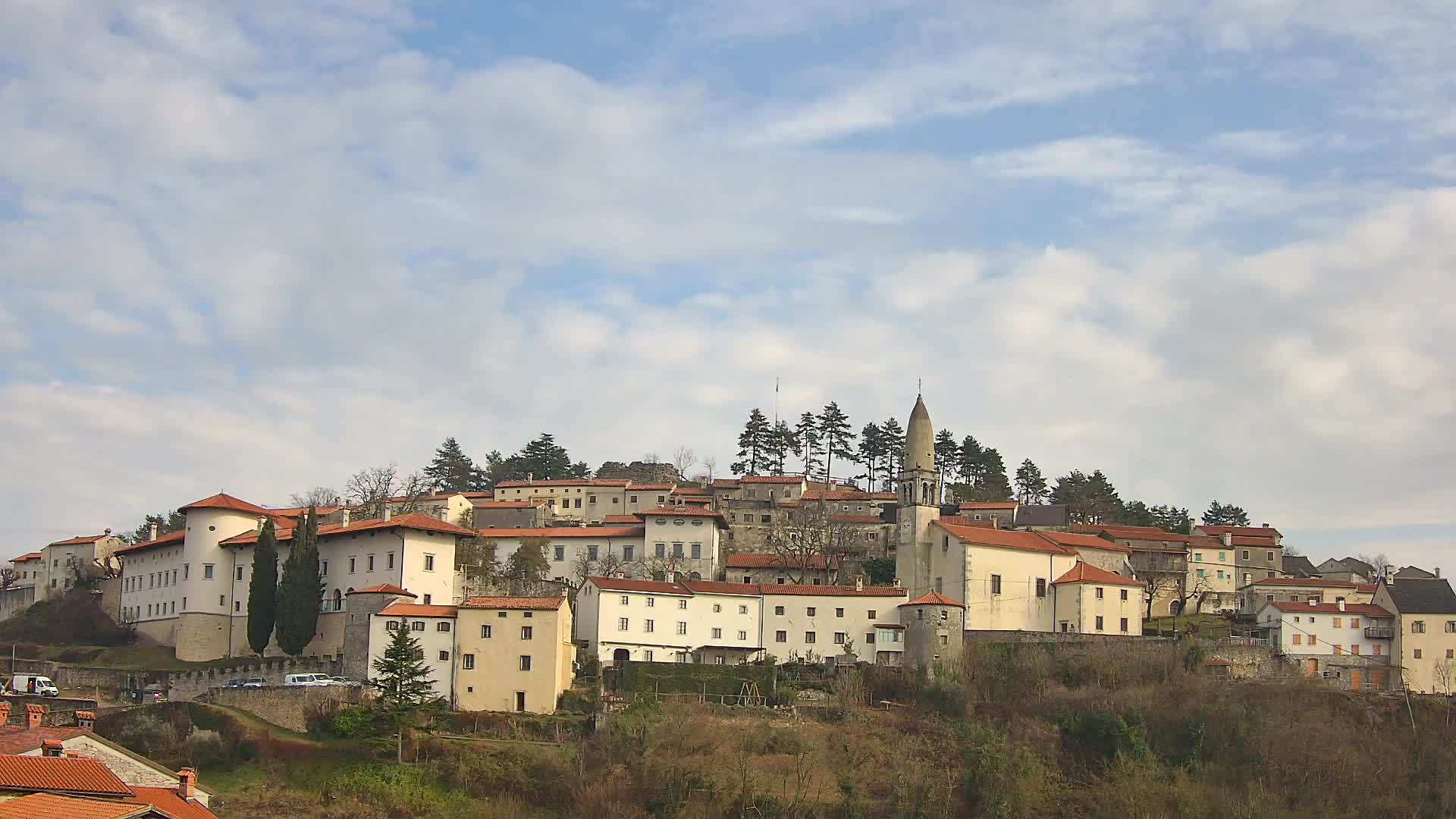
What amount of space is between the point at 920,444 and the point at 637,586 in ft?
61.4

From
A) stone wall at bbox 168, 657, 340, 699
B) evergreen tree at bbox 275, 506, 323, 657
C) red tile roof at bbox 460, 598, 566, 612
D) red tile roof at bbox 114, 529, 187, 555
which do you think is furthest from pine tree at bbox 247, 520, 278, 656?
red tile roof at bbox 460, 598, 566, 612

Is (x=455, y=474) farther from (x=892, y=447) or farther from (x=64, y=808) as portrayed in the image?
(x=64, y=808)

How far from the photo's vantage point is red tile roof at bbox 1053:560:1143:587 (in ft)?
242

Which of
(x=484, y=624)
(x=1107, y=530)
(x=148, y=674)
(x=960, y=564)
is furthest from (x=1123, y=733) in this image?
(x=148, y=674)

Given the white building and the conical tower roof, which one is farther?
the conical tower roof

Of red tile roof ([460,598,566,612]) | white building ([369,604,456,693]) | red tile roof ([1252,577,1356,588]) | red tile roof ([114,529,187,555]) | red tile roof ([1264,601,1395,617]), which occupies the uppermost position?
red tile roof ([114,529,187,555])

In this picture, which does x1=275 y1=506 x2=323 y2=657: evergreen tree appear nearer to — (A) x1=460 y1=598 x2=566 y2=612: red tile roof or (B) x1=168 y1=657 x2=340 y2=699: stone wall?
(B) x1=168 y1=657 x2=340 y2=699: stone wall

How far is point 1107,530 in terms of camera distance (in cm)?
9094

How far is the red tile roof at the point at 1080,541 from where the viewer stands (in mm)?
80625

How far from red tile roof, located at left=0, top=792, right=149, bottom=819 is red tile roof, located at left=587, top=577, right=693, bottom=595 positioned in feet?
115

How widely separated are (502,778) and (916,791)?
588 inches

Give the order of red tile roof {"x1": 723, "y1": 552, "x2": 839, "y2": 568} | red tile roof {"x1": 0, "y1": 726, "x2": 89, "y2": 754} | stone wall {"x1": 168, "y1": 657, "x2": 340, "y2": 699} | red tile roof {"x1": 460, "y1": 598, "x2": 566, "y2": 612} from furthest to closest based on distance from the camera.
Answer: red tile roof {"x1": 723, "y1": 552, "x2": 839, "y2": 568}, stone wall {"x1": 168, "y1": 657, "x2": 340, "y2": 699}, red tile roof {"x1": 460, "y1": 598, "x2": 566, "y2": 612}, red tile roof {"x1": 0, "y1": 726, "x2": 89, "y2": 754}

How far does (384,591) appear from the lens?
65750mm

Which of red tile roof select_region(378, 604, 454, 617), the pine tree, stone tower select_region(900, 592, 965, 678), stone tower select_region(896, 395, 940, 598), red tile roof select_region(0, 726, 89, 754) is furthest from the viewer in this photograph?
stone tower select_region(896, 395, 940, 598)
